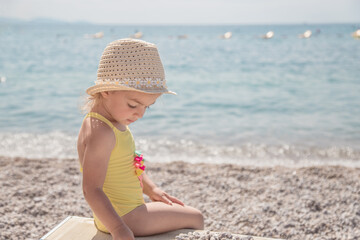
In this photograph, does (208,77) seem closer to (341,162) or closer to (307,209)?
(341,162)

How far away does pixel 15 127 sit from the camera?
6.82m

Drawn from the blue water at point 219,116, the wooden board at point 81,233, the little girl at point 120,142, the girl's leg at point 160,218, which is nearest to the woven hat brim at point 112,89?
the little girl at point 120,142

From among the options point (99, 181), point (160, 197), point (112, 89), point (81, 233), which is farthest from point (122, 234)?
point (112, 89)

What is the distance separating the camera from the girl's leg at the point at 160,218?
2.04 meters

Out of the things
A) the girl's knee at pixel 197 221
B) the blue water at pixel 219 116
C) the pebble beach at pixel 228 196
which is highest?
the girl's knee at pixel 197 221

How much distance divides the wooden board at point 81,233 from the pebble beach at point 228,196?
2.67 ft

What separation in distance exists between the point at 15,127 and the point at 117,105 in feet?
18.5

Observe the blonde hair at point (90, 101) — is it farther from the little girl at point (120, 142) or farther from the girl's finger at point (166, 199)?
the girl's finger at point (166, 199)

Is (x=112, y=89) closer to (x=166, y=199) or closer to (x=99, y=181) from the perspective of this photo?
(x=99, y=181)

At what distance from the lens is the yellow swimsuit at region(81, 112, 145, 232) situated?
205cm

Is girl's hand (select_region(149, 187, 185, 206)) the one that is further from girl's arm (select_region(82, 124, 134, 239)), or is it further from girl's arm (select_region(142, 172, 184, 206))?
girl's arm (select_region(82, 124, 134, 239))

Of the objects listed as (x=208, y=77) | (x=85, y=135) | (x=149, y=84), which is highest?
(x=149, y=84)

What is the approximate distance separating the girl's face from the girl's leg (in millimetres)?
558

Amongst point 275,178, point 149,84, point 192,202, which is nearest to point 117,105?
point 149,84
